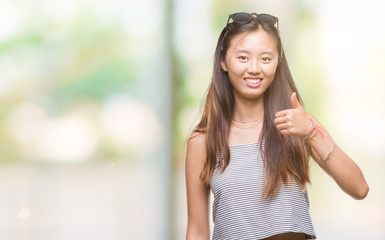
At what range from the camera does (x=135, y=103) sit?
419 centimetres

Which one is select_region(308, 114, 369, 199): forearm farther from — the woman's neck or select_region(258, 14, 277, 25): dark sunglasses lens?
select_region(258, 14, 277, 25): dark sunglasses lens

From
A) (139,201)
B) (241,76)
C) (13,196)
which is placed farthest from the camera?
(139,201)

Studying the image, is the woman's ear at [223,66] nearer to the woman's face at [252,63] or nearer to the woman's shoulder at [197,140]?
the woman's face at [252,63]

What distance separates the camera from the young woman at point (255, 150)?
2055 millimetres

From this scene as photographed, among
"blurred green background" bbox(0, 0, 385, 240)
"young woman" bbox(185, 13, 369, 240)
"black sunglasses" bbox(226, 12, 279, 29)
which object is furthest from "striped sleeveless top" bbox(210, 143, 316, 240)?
"blurred green background" bbox(0, 0, 385, 240)

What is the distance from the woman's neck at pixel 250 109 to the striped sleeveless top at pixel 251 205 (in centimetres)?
10

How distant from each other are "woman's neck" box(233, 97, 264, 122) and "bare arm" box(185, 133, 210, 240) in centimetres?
15

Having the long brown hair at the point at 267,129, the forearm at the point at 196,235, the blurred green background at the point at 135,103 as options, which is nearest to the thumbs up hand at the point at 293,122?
the long brown hair at the point at 267,129

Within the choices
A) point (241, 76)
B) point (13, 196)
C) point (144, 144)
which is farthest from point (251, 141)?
point (144, 144)

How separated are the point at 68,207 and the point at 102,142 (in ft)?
1.37

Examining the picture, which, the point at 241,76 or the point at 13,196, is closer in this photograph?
the point at 241,76

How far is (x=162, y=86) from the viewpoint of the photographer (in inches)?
170

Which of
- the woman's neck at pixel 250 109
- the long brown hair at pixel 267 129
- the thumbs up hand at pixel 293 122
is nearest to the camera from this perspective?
the thumbs up hand at pixel 293 122

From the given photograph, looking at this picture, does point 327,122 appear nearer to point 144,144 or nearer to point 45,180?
point 144,144
